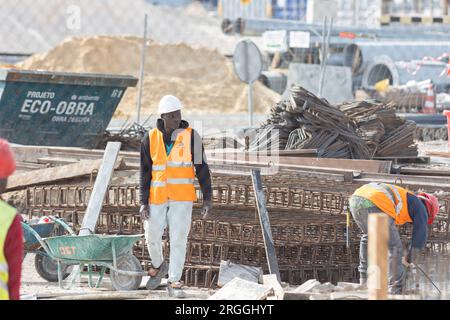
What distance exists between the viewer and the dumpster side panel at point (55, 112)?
17.5 meters

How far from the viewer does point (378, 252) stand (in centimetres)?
557

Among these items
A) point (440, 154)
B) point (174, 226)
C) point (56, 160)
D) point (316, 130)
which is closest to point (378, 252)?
point (174, 226)

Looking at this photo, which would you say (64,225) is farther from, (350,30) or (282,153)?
(350,30)

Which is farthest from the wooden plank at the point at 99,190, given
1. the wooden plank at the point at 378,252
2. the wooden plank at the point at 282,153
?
the wooden plank at the point at 378,252

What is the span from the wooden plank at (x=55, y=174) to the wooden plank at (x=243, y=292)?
3905 millimetres

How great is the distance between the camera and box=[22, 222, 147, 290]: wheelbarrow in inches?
358

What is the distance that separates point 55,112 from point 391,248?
10627 mm

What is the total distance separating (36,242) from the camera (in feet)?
31.0

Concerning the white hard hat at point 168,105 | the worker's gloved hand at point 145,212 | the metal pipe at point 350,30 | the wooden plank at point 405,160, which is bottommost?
the worker's gloved hand at point 145,212

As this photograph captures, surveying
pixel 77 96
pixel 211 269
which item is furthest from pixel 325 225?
pixel 77 96

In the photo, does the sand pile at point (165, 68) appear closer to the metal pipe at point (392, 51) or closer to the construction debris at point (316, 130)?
the metal pipe at point (392, 51)

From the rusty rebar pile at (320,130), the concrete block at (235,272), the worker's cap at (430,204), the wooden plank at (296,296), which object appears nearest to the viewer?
the wooden plank at (296,296)
